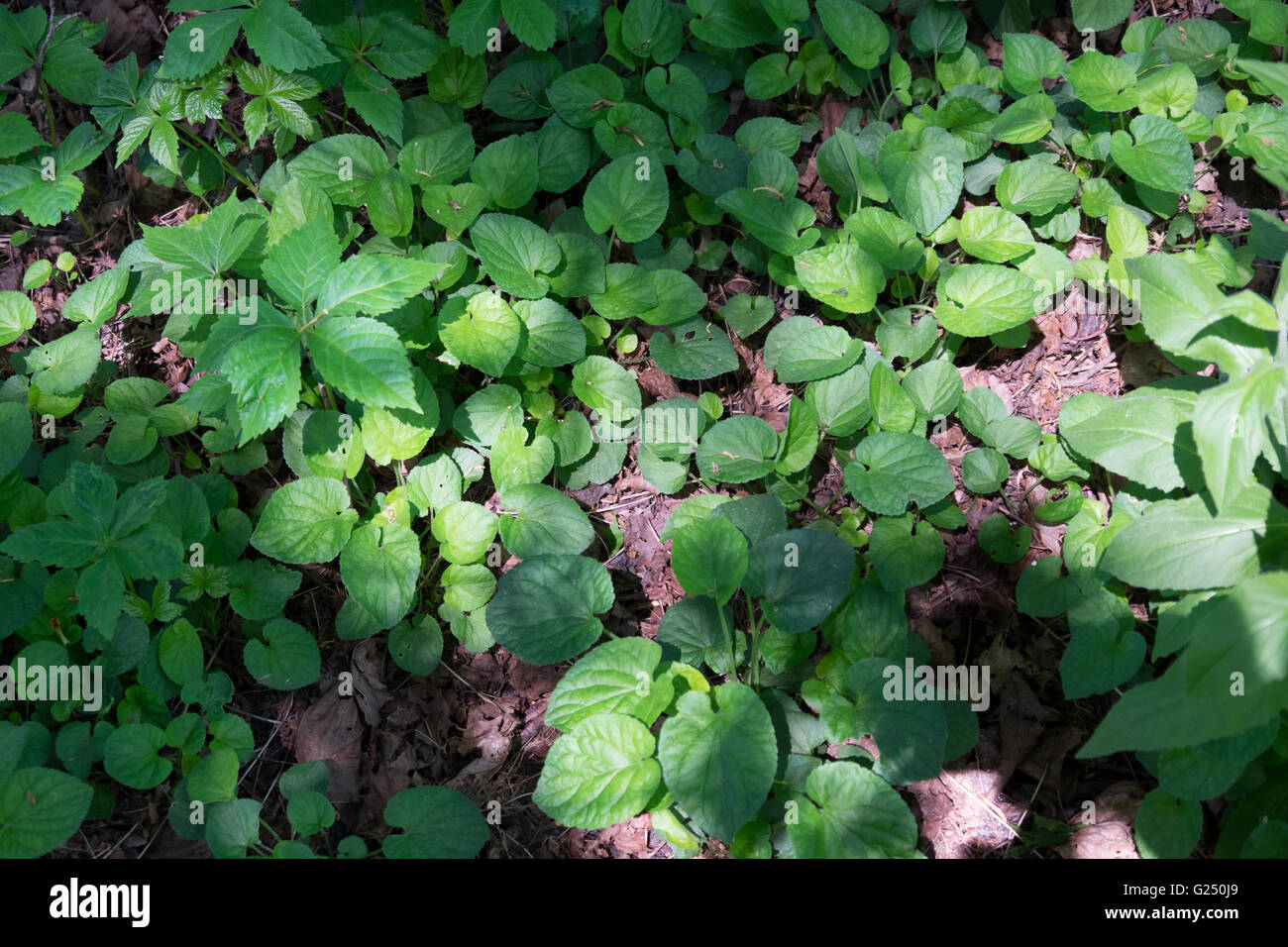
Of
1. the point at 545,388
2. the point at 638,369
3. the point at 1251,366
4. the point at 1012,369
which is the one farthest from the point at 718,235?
the point at 1251,366

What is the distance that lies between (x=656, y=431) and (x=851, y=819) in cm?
124

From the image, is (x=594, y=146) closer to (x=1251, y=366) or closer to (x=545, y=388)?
(x=545, y=388)

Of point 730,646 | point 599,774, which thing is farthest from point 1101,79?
point 599,774

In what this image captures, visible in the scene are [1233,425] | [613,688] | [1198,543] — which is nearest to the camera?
[1233,425]

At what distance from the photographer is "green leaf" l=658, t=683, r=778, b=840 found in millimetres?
2088

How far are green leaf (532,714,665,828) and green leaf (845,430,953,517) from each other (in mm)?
911

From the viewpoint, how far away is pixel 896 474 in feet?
8.46

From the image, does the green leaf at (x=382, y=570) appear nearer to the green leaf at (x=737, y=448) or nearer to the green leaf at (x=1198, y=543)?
the green leaf at (x=737, y=448)

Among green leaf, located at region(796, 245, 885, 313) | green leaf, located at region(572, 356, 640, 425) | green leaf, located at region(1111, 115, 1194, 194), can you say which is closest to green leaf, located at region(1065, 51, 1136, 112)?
green leaf, located at region(1111, 115, 1194, 194)

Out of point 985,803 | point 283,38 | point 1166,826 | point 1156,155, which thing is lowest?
point 985,803

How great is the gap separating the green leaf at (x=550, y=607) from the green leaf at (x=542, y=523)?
13cm

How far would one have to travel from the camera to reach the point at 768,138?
323 cm

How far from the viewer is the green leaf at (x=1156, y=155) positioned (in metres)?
2.87

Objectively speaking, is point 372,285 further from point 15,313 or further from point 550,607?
point 15,313
